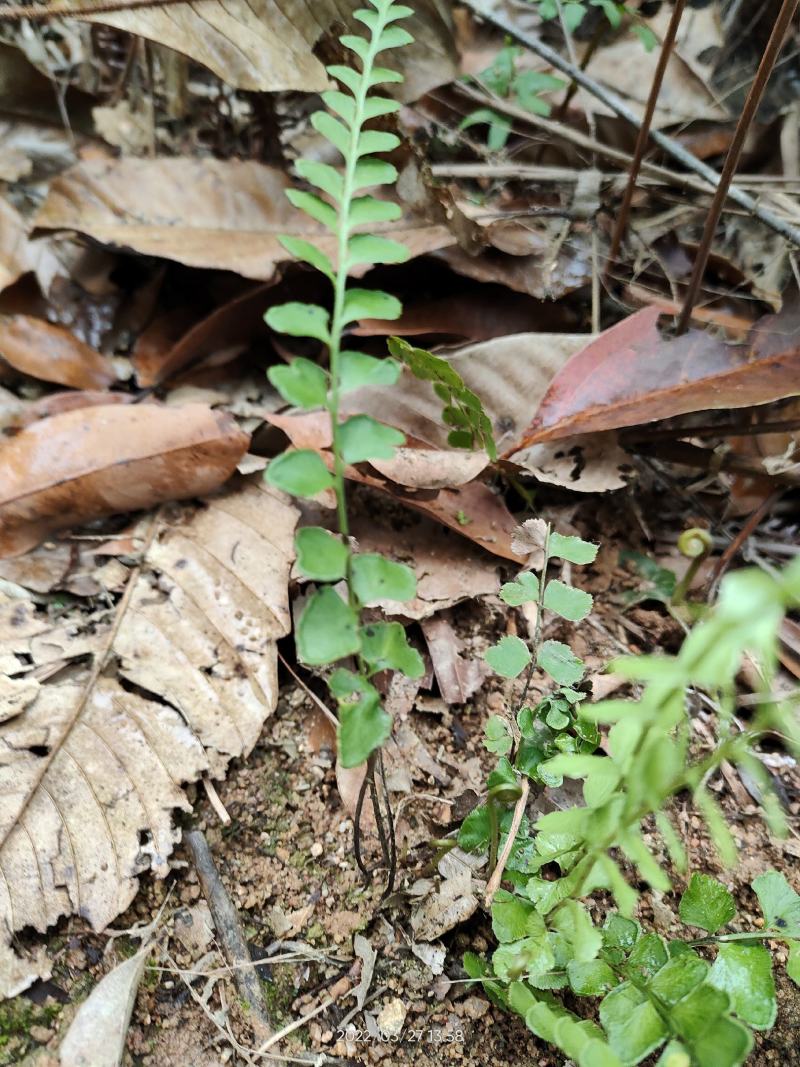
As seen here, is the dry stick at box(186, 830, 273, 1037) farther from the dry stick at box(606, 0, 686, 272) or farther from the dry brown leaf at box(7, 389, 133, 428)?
the dry stick at box(606, 0, 686, 272)

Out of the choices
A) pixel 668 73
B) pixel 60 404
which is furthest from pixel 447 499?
pixel 668 73

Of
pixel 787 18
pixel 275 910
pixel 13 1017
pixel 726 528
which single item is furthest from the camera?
pixel 726 528

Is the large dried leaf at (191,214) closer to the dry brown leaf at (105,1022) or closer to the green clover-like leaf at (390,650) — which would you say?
the green clover-like leaf at (390,650)

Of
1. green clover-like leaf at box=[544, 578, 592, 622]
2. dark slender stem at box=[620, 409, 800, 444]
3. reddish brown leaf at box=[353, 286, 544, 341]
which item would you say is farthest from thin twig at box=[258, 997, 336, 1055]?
reddish brown leaf at box=[353, 286, 544, 341]

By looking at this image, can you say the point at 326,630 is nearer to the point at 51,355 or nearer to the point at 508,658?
the point at 508,658

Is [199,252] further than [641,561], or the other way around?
[199,252]

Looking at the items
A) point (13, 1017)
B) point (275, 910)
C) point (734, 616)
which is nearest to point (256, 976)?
point (275, 910)

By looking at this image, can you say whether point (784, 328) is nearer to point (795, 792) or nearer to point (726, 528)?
point (726, 528)
